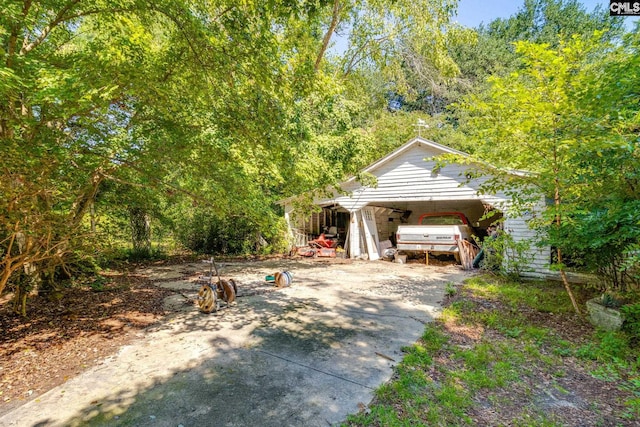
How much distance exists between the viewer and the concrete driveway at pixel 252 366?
2.36 m

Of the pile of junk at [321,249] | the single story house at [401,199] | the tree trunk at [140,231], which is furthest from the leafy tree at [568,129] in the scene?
the tree trunk at [140,231]

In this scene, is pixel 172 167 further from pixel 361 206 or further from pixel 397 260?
pixel 397 260

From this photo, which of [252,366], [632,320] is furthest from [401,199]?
[252,366]

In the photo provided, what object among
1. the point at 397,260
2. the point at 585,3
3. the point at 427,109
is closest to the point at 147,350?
the point at 397,260

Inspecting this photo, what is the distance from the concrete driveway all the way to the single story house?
4.62 metres

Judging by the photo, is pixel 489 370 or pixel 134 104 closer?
pixel 489 370

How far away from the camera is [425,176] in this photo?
32.9ft

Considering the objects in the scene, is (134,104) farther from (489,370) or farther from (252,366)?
(489,370)

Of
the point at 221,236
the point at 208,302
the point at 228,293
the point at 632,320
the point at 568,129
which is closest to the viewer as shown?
the point at 632,320

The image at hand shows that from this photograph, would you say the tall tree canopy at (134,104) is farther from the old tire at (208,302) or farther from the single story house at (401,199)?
the single story house at (401,199)

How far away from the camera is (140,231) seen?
11.0 metres

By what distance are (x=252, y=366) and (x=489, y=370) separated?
2508mm

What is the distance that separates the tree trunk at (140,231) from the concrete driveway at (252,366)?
21.1ft

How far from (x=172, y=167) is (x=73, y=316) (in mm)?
3080
